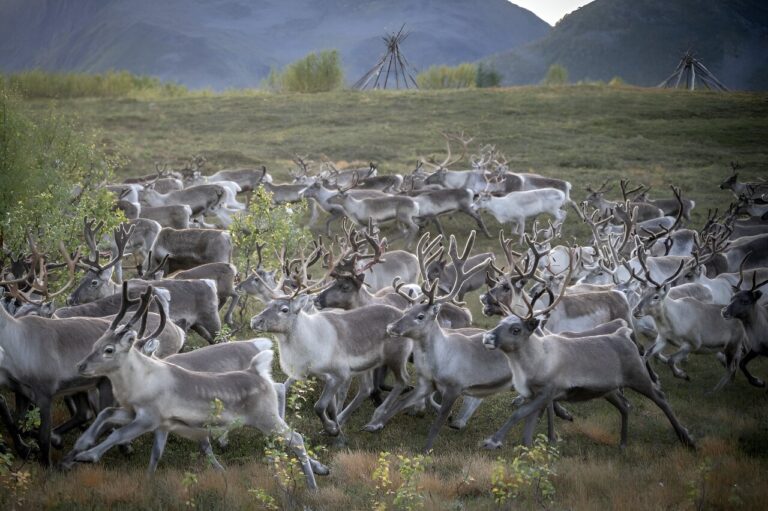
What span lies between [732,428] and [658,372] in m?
2.50

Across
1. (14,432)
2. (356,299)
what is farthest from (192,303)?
(14,432)

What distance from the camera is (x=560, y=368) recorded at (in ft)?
27.0

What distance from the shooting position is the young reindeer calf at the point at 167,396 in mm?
6586

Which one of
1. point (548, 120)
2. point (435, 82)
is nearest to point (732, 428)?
point (548, 120)

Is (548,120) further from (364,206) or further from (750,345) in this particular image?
(750,345)

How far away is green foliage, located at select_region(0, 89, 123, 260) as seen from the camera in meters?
10.8

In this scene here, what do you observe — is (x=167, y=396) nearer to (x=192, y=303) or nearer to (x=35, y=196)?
(x=192, y=303)

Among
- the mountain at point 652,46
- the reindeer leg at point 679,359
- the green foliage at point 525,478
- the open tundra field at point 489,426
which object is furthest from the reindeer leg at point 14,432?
the mountain at point 652,46

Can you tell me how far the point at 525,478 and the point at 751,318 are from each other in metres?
5.63

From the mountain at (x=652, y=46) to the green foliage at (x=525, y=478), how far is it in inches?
6536

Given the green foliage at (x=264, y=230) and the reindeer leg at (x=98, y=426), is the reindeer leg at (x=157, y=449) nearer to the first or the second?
the reindeer leg at (x=98, y=426)

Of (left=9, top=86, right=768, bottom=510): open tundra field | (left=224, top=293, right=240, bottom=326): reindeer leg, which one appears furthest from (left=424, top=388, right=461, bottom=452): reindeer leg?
(left=224, top=293, right=240, bottom=326): reindeer leg

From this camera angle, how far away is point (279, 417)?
7.21 metres

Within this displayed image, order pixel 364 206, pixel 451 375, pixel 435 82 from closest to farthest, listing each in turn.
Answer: pixel 451 375 < pixel 364 206 < pixel 435 82
